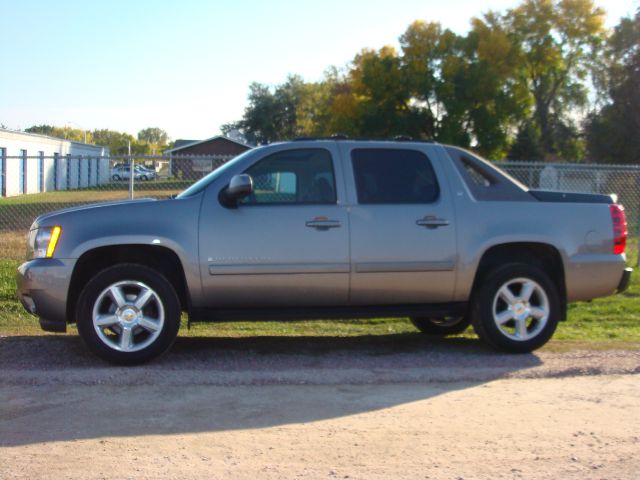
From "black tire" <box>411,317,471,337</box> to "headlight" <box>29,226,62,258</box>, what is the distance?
3.70 metres

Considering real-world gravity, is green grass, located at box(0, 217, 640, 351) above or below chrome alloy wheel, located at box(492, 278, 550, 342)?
below

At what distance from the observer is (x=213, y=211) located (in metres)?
6.64

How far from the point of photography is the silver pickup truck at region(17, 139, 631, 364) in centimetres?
649

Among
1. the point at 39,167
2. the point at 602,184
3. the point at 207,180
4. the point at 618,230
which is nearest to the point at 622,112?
the point at 602,184

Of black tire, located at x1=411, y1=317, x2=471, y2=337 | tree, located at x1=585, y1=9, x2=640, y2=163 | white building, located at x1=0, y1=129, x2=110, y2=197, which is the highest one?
tree, located at x1=585, y1=9, x2=640, y2=163

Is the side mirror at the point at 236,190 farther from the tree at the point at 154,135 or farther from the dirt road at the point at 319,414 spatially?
the tree at the point at 154,135

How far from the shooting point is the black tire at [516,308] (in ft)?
22.9

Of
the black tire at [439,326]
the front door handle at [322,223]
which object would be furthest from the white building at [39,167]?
the front door handle at [322,223]

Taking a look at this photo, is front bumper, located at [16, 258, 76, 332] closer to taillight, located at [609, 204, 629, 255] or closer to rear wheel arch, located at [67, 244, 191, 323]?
rear wheel arch, located at [67, 244, 191, 323]

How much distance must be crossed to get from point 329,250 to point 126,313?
1.76 metres

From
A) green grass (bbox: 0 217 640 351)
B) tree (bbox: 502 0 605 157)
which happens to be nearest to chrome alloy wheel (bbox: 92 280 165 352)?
green grass (bbox: 0 217 640 351)

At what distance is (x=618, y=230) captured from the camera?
724 cm

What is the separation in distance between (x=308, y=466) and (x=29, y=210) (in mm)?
11655

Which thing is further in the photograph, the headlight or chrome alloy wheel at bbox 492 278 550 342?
chrome alloy wheel at bbox 492 278 550 342
